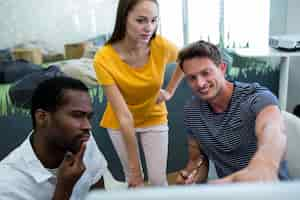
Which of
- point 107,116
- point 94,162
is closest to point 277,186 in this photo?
point 94,162

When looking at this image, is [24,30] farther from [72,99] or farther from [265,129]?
[265,129]

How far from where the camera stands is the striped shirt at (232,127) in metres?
1.21

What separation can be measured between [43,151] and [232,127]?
671 mm

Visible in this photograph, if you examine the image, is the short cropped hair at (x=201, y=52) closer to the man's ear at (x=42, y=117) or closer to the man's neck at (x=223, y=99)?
the man's neck at (x=223, y=99)

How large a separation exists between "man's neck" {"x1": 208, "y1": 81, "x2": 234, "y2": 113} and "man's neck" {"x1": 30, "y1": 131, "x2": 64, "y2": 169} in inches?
24.0

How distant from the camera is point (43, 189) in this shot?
1.08 metres

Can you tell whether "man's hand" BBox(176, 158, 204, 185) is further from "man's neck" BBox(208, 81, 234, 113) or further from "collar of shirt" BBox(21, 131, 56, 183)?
"collar of shirt" BBox(21, 131, 56, 183)

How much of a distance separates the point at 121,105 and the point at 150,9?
1.52 ft

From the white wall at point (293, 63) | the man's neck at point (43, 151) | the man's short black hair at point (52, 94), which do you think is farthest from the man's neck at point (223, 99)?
the white wall at point (293, 63)

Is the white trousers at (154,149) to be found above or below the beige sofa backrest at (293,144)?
below

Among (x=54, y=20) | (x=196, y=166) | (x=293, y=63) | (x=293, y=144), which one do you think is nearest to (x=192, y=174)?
(x=196, y=166)

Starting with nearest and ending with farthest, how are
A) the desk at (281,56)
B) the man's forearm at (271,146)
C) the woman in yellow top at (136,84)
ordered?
1. the man's forearm at (271,146)
2. the woman in yellow top at (136,84)
3. the desk at (281,56)

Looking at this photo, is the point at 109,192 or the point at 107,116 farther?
the point at 107,116

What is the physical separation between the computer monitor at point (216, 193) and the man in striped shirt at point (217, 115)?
0.87 m
